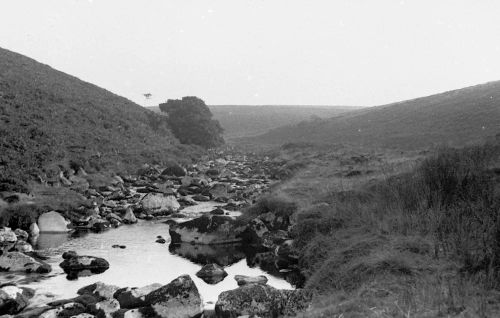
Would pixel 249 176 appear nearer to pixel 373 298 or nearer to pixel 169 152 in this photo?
pixel 169 152

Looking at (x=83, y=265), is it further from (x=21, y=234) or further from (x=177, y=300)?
(x=177, y=300)

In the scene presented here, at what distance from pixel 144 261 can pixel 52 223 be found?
16.6ft

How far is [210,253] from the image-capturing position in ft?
46.9

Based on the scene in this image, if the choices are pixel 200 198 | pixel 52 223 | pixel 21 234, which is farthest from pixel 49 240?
pixel 200 198

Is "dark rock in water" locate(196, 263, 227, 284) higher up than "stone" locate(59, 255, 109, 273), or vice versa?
"stone" locate(59, 255, 109, 273)

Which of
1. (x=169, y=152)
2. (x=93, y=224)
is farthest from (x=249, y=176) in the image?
(x=93, y=224)

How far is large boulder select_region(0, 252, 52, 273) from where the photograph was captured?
11305mm

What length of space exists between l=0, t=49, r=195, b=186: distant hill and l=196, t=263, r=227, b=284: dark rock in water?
12.1m

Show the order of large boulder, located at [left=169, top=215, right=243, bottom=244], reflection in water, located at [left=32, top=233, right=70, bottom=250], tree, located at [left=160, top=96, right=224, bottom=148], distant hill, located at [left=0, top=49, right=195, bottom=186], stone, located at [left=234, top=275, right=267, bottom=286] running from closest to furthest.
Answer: stone, located at [left=234, top=275, right=267, bottom=286], reflection in water, located at [left=32, top=233, right=70, bottom=250], large boulder, located at [left=169, top=215, right=243, bottom=244], distant hill, located at [left=0, top=49, right=195, bottom=186], tree, located at [left=160, top=96, right=224, bottom=148]

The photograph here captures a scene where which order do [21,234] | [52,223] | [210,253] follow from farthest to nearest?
1. [52,223]
2. [21,234]
3. [210,253]

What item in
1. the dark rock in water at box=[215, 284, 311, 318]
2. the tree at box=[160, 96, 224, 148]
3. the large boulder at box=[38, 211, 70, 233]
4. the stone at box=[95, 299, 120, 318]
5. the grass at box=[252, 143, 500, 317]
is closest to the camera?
the grass at box=[252, 143, 500, 317]

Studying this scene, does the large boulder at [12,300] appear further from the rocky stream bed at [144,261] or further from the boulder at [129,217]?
the boulder at [129,217]

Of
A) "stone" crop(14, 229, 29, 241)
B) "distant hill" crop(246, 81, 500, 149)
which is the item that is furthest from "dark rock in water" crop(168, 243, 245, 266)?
"distant hill" crop(246, 81, 500, 149)

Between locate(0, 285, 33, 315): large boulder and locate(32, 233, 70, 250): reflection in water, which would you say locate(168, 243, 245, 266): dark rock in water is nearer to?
locate(32, 233, 70, 250): reflection in water
